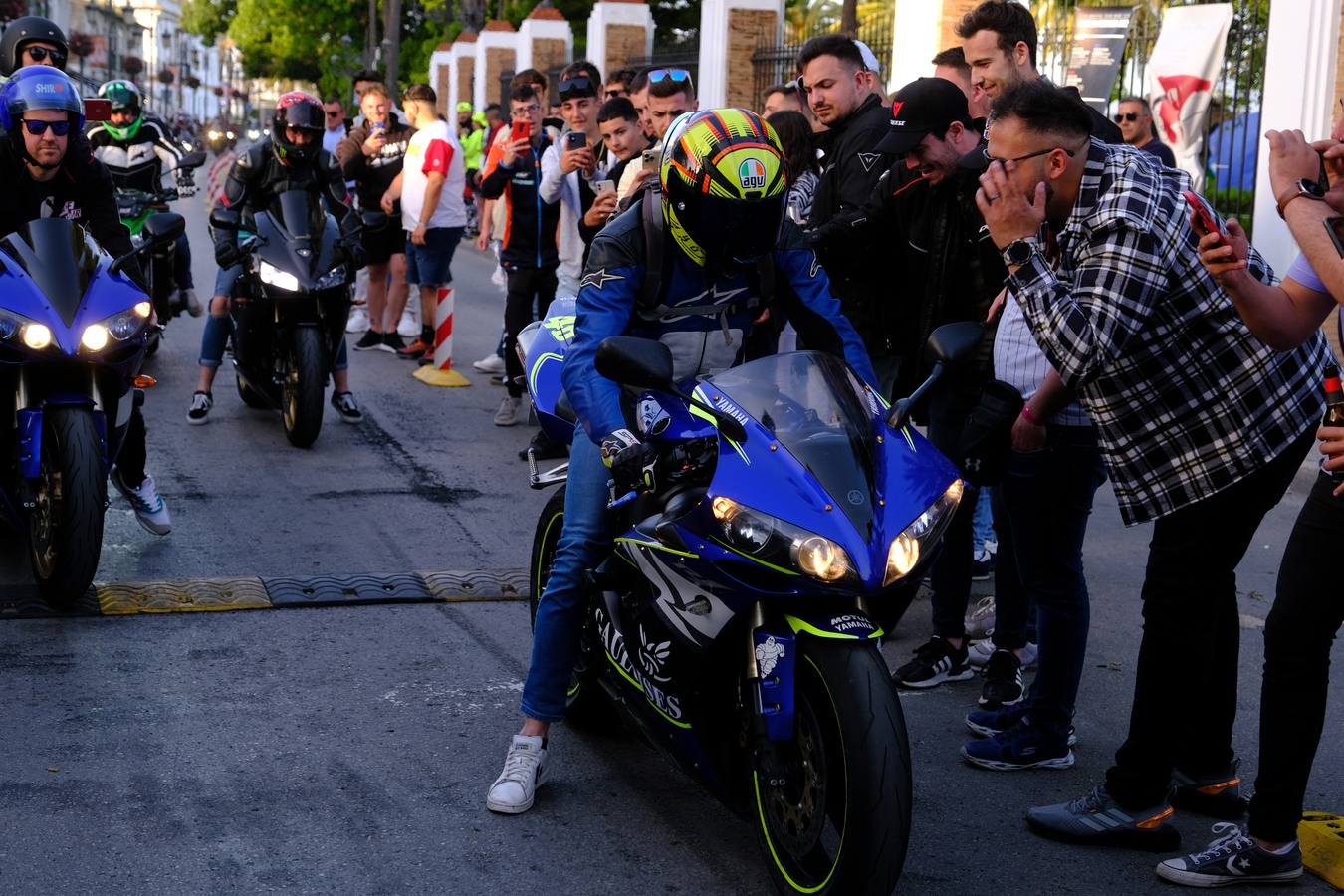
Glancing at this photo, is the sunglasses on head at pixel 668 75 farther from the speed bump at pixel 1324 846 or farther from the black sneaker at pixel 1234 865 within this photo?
the black sneaker at pixel 1234 865

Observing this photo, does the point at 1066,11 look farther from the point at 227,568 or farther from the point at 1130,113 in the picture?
the point at 227,568

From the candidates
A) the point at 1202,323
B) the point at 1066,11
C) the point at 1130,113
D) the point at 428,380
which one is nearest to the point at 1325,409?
the point at 1202,323

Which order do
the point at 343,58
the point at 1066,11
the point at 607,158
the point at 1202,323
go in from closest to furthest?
the point at 1202,323 → the point at 607,158 → the point at 1066,11 → the point at 343,58

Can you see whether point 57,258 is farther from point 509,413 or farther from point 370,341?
point 370,341

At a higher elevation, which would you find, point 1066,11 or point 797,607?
point 1066,11

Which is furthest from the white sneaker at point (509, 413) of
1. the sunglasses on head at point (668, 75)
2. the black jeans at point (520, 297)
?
the sunglasses on head at point (668, 75)

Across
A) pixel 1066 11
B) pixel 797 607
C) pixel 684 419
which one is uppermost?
pixel 1066 11

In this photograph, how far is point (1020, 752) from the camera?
15.8ft

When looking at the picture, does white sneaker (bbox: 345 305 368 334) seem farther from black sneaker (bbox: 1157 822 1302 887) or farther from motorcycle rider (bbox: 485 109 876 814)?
black sneaker (bbox: 1157 822 1302 887)

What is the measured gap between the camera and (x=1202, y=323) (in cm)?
396

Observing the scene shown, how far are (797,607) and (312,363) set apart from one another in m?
5.87

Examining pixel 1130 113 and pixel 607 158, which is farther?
pixel 1130 113

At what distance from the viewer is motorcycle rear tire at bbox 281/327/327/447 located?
9023mm

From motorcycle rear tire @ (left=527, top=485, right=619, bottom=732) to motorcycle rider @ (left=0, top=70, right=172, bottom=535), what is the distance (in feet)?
8.22
